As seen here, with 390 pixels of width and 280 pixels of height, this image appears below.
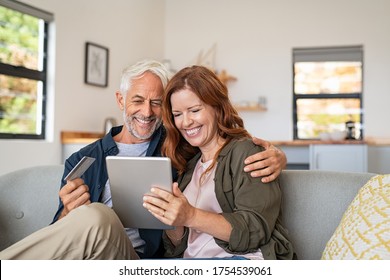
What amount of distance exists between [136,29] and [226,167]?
15.9ft

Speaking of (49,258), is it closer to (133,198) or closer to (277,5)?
(133,198)

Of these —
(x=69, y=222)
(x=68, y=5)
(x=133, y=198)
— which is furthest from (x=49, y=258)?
(x=68, y=5)

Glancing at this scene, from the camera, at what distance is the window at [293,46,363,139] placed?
649 cm

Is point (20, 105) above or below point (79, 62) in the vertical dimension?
below

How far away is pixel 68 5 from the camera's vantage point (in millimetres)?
4895

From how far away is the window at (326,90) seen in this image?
649 cm

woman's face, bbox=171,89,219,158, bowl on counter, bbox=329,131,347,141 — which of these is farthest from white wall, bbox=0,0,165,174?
woman's face, bbox=171,89,219,158

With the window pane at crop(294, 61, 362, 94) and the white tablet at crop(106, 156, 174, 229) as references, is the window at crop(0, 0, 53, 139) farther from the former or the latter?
the window pane at crop(294, 61, 362, 94)

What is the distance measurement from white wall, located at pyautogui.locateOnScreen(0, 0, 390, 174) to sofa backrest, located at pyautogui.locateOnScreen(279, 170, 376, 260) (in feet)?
12.0

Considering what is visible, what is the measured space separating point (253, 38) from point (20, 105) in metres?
Answer: 3.45

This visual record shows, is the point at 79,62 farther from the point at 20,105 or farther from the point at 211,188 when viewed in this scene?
the point at 211,188

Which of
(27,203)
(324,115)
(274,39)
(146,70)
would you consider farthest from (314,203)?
(274,39)

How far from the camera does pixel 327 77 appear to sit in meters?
6.60

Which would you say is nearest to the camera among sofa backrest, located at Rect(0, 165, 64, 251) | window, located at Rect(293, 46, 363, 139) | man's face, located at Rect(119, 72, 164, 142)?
man's face, located at Rect(119, 72, 164, 142)
